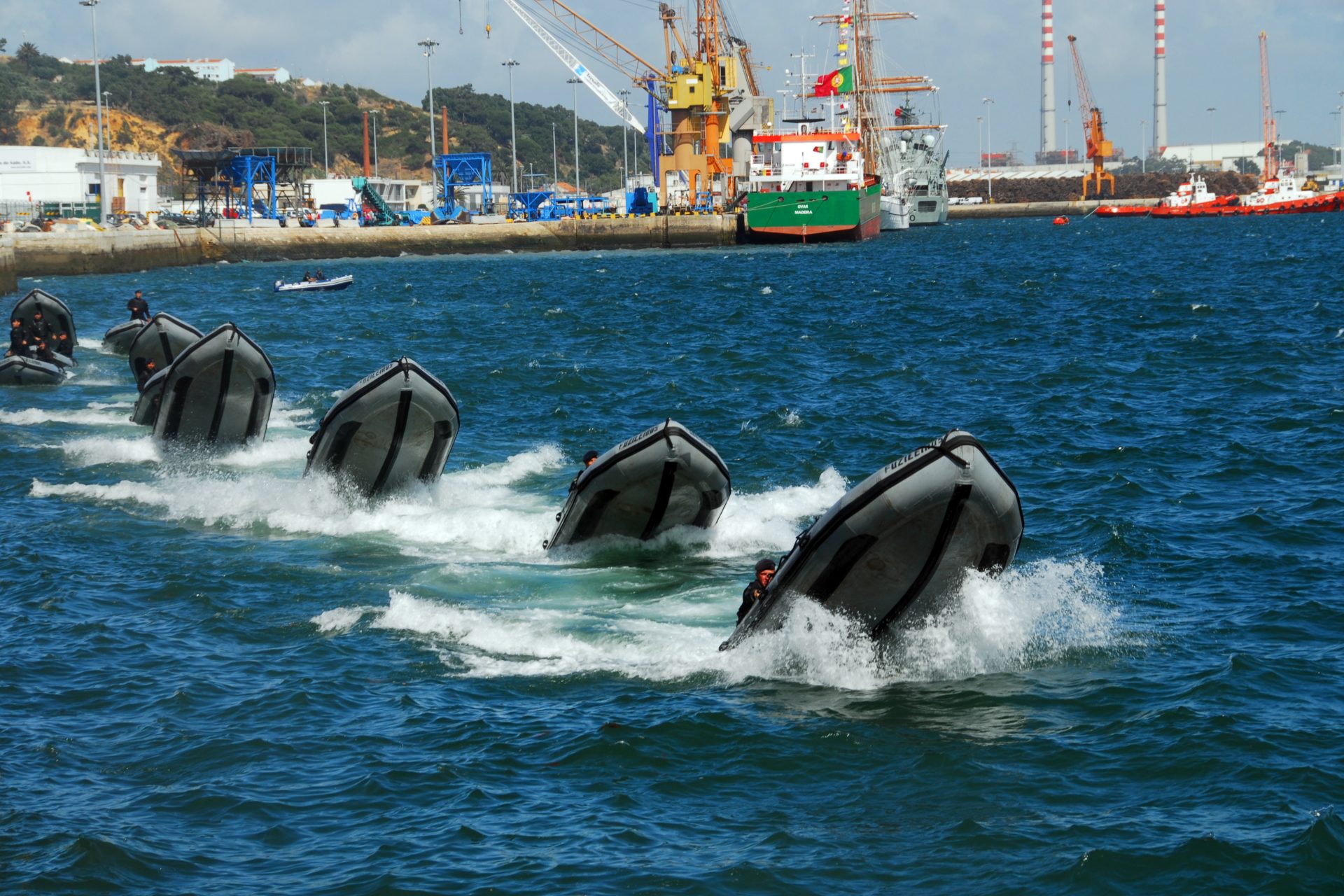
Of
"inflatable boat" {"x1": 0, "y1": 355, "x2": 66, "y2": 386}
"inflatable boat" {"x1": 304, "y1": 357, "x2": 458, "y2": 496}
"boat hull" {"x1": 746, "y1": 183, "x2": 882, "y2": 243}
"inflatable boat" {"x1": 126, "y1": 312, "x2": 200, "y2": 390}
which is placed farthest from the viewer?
"boat hull" {"x1": 746, "y1": 183, "x2": 882, "y2": 243}

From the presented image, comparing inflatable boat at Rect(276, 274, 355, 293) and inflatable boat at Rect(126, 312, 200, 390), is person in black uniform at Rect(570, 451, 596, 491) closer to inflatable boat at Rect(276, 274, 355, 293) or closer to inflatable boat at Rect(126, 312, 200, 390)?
inflatable boat at Rect(126, 312, 200, 390)

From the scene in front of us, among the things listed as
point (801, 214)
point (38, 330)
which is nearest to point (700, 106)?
point (801, 214)

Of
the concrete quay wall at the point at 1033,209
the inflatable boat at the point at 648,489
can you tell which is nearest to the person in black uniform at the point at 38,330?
the inflatable boat at the point at 648,489

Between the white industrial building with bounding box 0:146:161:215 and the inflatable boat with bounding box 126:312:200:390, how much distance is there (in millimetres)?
79515

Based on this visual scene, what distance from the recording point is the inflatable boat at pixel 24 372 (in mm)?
32719

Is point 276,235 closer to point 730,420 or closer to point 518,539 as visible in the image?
point 730,420

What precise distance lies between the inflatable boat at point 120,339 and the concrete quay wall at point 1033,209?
153 metres

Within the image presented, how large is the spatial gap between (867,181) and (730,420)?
90428mm

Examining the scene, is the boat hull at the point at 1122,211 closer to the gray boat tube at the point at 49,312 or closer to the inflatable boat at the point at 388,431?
the gray boat tube at the point at 49,312

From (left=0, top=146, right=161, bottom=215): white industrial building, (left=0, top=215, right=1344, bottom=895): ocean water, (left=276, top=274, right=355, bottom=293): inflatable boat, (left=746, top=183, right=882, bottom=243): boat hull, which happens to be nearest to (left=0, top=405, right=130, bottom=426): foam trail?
(left=0, top=215, right=1344, bottom=895): ocean water

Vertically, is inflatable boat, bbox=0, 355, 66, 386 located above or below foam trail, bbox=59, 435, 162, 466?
above

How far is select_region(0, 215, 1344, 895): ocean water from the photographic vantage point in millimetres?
9539

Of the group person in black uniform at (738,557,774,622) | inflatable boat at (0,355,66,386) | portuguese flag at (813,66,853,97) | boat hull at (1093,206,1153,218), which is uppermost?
portuguese flag at (813,66,853,97)

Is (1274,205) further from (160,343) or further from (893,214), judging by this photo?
(160,343)
